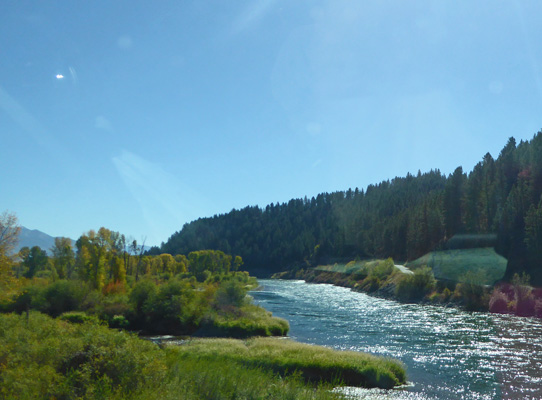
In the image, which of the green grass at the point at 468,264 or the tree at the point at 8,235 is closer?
the tree at the point at 8,235

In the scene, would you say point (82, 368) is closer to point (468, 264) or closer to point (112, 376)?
point (112, 376)

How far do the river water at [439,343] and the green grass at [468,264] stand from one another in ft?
33.3

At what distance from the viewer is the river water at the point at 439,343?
24047 millimetres

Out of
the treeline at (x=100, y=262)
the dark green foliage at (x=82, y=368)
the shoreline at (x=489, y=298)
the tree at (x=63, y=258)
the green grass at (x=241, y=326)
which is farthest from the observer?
the tree at (x=63, y=258)

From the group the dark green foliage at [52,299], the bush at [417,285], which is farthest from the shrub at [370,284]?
the dark green foliage at [52,299]

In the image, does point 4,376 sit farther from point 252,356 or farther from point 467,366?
point 467,366

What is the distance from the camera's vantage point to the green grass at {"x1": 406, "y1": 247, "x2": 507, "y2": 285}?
67375 mm

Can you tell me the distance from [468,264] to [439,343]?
139 ft

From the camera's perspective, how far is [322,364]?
89.3 ft

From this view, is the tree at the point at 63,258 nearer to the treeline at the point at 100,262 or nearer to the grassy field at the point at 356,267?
the treeline at the point at 100,262

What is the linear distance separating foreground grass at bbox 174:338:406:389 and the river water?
1.31m

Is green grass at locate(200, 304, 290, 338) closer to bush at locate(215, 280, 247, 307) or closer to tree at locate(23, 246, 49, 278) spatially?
bush at locate(215, 280, 247, 307)

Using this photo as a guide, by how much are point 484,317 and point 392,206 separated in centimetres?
13661

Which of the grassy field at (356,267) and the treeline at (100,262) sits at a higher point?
the treeline at (100,262)
